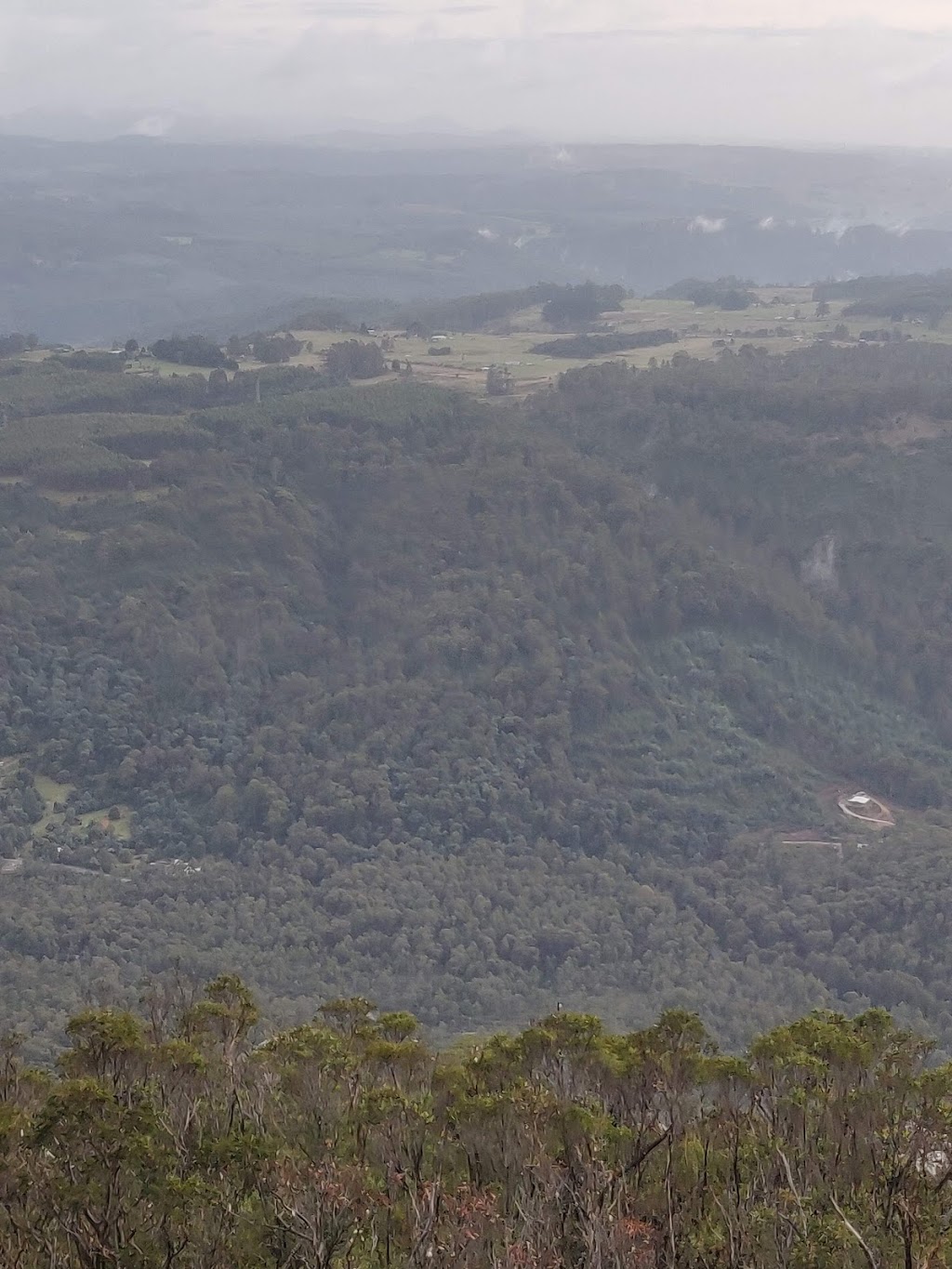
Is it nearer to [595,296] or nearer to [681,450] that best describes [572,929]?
[681,450]

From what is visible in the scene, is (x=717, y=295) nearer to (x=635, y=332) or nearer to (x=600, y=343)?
(x=635, y=332)

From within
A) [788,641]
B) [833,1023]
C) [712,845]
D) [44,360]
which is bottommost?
[712,845]

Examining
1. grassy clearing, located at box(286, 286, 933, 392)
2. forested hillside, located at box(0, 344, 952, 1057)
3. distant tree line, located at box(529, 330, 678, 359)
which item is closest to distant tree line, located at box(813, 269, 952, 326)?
grassy clearing, located at box(286, 286, 933, 392)

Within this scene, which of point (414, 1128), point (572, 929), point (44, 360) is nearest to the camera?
point (414, 1128)

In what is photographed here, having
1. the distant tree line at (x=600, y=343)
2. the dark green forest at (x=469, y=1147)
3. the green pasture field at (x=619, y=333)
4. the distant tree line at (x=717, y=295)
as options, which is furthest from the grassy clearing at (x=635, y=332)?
the dark green forest at (x=469, y=1147)

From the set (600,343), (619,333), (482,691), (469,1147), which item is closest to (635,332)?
(619,333)

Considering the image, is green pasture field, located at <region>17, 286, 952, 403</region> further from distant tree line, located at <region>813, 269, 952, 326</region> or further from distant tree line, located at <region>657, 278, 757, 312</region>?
distant tree line, located at <region>657, 278, 757, 312</region>

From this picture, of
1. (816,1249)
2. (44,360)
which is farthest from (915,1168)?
(44,360)
